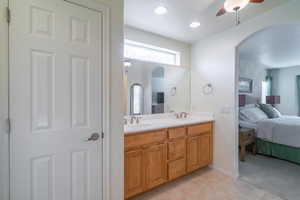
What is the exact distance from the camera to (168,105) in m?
3.13

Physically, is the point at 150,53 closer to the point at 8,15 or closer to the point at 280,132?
the point at 8,15

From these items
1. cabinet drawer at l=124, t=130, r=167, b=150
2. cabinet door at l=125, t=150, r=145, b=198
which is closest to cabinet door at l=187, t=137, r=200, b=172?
cabinet drawer at l=124, t=130, r=167, b=150

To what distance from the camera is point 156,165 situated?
214 cm

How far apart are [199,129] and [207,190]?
88 centimetres

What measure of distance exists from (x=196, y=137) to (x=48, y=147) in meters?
2.08

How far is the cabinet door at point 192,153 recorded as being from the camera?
2547 millimetres

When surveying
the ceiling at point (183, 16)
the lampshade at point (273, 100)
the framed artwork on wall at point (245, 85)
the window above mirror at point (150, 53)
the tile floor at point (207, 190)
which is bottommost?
the tile floor at point (207, 190)

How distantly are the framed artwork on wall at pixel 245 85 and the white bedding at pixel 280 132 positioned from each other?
73.2 inches

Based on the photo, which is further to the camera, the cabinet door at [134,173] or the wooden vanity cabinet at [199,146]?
the wooden vanity cabinet at [199,146]

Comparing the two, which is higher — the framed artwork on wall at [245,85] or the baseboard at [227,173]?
the framed artwork on wall at [245,85]

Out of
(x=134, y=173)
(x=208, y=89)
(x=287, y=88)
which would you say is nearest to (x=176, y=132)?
(x=134, y=173)

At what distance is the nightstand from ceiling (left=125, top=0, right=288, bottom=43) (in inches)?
81.5

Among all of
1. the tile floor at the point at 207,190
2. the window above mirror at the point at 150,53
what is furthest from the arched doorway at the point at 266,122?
the window above mirror at the point at 150,53

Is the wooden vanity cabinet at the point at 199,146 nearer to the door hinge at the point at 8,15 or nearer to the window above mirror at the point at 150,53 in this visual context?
the window above mirror at the point at 150,53
